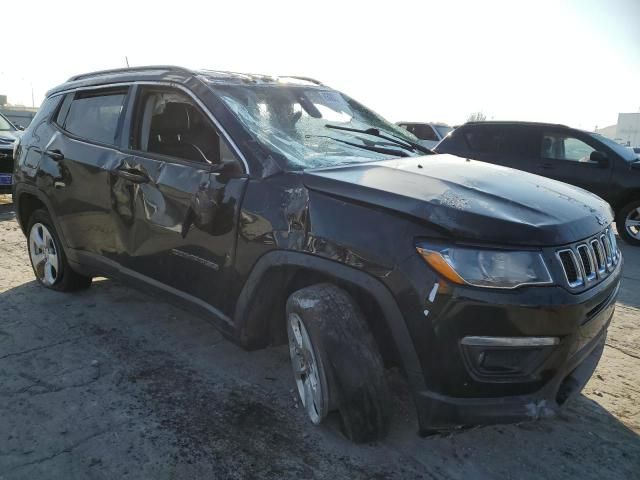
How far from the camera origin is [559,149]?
812cm

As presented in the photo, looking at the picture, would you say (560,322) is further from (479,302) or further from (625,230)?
(625,230)

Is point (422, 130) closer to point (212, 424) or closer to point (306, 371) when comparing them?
point (306, 371)

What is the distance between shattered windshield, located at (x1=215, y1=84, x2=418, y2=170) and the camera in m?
2.82

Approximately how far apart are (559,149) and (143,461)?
7.67 meters

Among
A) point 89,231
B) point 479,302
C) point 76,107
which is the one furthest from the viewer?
point 76,107

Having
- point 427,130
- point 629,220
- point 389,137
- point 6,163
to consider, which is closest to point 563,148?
point 629,220

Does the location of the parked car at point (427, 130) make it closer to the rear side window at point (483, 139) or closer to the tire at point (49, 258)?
the rear side window at point (483, 139)

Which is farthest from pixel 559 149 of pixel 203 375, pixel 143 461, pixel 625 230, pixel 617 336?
pixel 143 461

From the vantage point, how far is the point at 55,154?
13.4 ft

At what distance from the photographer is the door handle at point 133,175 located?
322cm

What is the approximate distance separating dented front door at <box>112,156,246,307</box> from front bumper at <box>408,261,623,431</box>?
122 centimetres

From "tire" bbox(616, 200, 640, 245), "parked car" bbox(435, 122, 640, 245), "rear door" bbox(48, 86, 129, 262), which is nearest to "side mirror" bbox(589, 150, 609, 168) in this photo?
"parked car" bbox(435, 122, 640, 245)

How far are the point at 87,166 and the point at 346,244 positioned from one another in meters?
2.35

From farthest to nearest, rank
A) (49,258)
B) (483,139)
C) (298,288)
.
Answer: (483,139), (49,258), (298,288)
